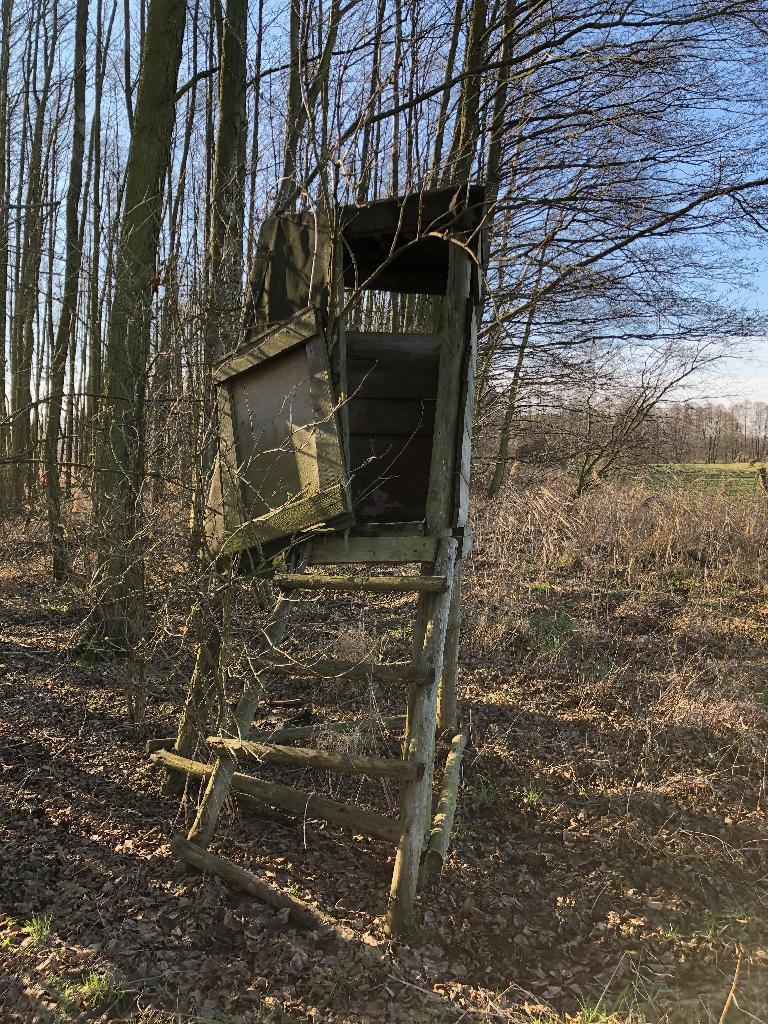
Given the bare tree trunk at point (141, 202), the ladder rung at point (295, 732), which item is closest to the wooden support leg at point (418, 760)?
the ladder rung at point (295, 732)

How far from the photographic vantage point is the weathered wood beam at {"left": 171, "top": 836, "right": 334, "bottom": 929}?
3496 mm

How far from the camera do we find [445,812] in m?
4.21

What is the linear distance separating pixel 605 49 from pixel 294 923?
7.79 meters

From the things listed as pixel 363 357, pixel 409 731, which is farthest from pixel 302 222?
pixel 409 731

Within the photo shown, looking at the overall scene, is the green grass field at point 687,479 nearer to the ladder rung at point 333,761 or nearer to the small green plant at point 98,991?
the ladder rung at point 333,761

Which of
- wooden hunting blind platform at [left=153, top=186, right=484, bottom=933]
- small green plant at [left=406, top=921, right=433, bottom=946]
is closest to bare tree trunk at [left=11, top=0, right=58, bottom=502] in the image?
wooden hunting blind platform at [left=153, top=186, right=484, bottom=933]

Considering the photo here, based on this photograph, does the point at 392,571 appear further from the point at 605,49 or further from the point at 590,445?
the point at 605,49

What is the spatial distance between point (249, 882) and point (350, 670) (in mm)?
1218

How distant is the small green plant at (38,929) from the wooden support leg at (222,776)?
783mm

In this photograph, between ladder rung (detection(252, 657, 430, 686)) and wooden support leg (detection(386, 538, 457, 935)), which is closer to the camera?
wooden support leg (detection(386, 538, 457, 935))

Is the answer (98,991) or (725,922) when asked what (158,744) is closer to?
(98,991)

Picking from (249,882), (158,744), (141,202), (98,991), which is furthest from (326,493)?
(141,202)

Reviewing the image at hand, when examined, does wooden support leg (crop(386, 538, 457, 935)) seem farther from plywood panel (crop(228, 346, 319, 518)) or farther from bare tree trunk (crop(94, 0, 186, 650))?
bare tree trunk (crop(94, 0, 186, 650))

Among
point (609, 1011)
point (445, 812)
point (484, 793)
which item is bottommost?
point (609, 1011)
